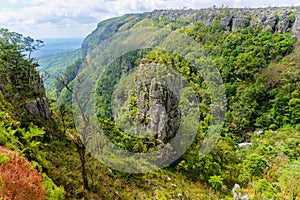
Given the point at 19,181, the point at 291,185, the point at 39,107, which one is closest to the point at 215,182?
the point at 291,185

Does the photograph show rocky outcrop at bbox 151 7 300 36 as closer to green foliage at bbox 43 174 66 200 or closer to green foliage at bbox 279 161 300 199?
green foliage at bbox 279 161 300 199

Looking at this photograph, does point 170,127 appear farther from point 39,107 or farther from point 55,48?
point 55,48

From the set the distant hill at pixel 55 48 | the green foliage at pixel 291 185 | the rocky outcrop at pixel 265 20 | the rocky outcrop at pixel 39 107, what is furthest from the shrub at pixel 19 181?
the rocky outcrop at pixel 265 20

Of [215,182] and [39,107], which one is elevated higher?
[39,107]

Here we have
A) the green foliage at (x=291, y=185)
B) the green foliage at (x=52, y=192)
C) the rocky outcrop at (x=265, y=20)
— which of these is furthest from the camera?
the rocky outcrop at (x=265, y=20)

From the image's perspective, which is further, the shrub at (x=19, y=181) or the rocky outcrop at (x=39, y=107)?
the rocky outcrop at (x=39, y=107)

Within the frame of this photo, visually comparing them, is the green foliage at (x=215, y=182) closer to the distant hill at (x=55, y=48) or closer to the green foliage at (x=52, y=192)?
the green foliage at (x=52, y=192)
